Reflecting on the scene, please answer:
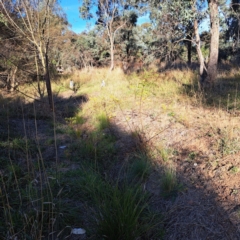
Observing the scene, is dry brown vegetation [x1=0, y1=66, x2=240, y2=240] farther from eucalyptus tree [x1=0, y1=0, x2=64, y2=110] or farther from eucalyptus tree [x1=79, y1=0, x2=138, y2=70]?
eucalyptus tree [x1=79, y1=0, x2=138, y2=70]

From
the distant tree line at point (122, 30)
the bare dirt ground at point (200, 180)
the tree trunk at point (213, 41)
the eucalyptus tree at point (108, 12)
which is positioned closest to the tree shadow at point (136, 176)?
the bare dirt ground at point (200, 180)

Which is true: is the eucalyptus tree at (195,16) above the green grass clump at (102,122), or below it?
above

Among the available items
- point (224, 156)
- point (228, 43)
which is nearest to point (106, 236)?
point (224, 156)

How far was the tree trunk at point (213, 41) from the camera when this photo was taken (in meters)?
5.94

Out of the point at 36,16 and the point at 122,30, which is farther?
the point at 122,30

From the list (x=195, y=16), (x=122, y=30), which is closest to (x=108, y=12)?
(x=122, y=30)

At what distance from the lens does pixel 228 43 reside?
18.6m

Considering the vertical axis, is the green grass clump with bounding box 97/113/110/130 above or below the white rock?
above

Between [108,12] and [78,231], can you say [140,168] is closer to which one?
[78,231]

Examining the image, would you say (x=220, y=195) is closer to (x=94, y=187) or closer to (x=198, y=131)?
(x=94, y=187)

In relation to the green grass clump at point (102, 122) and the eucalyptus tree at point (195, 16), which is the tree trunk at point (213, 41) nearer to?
the eucalyptus tree at point (195, 16)

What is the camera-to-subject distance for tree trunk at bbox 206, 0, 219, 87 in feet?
19.5

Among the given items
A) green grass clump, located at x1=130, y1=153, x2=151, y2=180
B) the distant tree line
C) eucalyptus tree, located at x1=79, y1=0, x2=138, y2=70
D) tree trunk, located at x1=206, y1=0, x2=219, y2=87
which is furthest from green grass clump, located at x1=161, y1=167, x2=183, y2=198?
eucalyptus tree, located at x1=79, y1=0, x2=138, y2=70

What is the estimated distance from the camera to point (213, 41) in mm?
6320
